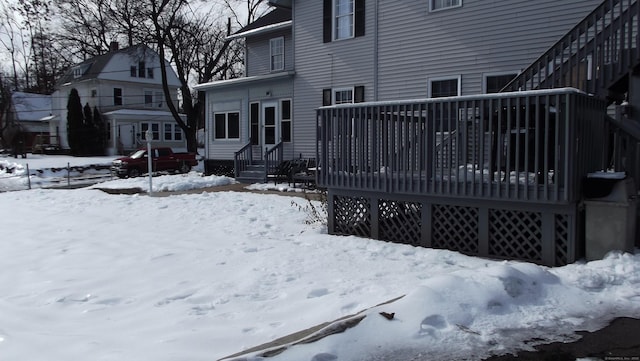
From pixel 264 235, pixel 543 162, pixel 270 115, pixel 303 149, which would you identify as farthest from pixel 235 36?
pixel 543 162

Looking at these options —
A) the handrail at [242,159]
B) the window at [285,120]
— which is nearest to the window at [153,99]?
the handrail at [242,159]

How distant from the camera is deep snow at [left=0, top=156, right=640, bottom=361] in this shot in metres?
4.03

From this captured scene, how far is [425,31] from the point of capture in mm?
14898

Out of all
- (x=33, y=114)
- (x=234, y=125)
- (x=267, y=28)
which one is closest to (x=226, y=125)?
(x=234, y=125)

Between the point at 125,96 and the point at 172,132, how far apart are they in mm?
5551

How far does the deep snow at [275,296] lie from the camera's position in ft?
13.2

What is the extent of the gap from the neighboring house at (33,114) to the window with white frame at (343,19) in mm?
45330

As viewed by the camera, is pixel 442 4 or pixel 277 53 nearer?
pixel 442 4

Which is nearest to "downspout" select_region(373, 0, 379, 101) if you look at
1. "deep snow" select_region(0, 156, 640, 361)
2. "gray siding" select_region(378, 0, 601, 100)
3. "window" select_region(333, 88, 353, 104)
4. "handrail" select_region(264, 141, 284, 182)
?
"gray siding" select_region(378, 0, 601, 100)

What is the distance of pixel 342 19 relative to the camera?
17.2m

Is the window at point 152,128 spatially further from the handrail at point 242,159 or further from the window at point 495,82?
the window at point 495,82

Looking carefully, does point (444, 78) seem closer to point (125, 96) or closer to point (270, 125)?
point (270, 125)

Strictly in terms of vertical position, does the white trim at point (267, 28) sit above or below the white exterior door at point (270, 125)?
above

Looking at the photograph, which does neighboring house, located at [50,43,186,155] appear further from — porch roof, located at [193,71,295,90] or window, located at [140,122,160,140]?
porch roof, located at [193,71,295,90]
